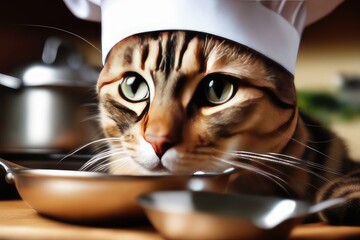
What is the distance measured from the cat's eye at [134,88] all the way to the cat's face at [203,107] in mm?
12

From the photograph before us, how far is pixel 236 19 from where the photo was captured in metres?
0.83

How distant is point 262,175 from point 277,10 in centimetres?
31

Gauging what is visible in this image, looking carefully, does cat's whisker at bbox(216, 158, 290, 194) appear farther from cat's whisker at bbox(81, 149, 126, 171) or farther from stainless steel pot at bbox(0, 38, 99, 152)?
stainless steel pot at bbox(0, 38, 99, 152)

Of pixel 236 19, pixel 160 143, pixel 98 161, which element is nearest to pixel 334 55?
pixel 236 19

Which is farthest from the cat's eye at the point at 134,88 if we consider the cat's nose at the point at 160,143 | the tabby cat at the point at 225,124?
the cat's nose at the point at 160,143

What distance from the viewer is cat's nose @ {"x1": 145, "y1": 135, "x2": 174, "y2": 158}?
82 centimetres

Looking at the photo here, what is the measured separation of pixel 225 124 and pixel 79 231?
0.33 m

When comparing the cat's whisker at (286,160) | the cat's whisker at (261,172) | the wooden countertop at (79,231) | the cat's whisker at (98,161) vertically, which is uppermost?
the cat's whisker at (98,161)

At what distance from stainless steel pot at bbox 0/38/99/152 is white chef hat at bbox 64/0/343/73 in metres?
0.19

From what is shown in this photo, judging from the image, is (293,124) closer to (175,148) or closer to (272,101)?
(272,101)

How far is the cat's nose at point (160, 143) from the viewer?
0.82 meters

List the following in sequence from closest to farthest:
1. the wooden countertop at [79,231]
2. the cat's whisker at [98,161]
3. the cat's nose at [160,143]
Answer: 1. the wooden countertop at [79,231]
2. the cat's nose at [160,143]
3. the cat's whisker at [98,161]

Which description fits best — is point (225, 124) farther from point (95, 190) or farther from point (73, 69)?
point (73, 69)

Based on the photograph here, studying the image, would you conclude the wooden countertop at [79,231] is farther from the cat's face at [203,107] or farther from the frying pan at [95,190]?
the cat's face at [203,107]
